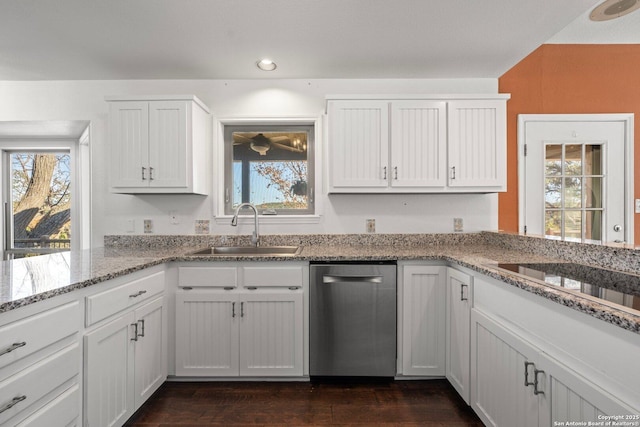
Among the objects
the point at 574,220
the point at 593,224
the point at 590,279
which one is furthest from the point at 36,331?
the point at 593,224

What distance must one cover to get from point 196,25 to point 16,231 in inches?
113

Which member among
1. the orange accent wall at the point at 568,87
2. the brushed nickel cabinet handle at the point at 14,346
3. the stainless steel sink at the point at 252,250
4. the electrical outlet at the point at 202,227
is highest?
the orange accent wall at the point at 568,87

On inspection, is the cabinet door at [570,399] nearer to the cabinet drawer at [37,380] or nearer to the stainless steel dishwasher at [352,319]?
the stainless steel dishwasher at [352,319]

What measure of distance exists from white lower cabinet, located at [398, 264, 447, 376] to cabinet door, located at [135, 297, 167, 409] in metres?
1.55

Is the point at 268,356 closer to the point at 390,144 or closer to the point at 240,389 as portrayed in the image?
the point at 240,389

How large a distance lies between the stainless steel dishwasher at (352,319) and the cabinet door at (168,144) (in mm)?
1312

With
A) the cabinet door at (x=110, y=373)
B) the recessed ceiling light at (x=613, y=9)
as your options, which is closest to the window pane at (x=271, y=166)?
the cabinet door at (x=110, y=373)

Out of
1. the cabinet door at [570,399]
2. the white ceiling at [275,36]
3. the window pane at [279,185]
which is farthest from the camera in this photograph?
the window pane at [279,185]

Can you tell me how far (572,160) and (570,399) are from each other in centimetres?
249

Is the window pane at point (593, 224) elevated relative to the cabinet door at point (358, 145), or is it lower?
lower

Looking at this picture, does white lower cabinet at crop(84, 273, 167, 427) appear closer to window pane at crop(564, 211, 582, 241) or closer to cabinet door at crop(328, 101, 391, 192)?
cabinet door at crop(328, 101, 391, 192)

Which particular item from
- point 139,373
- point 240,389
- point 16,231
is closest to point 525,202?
point 240,389

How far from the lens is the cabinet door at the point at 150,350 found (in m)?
1.68

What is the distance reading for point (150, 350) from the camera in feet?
5.89
